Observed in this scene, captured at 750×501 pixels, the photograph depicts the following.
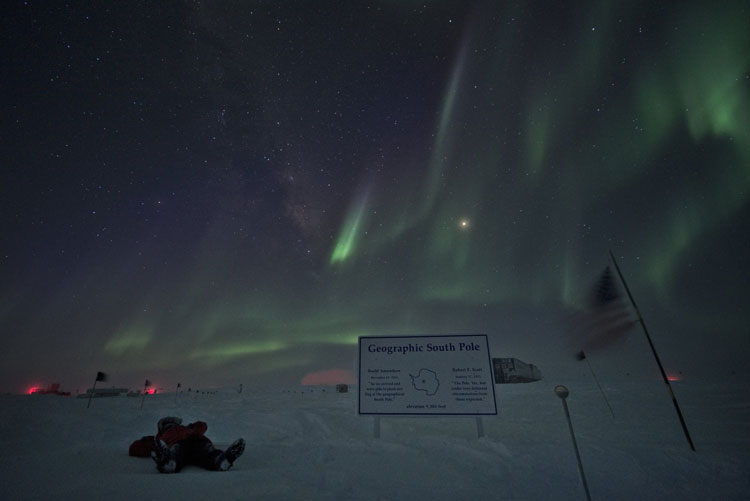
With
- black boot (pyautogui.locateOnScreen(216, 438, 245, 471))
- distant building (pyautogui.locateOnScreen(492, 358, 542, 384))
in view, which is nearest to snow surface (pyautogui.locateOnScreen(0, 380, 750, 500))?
black boot (pyautogui.locateOnScreen(216, 438, 245, 471))

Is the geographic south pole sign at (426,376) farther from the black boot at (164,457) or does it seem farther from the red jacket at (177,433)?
the black boot at (164,457)

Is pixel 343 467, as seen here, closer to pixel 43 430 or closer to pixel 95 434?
pixel 95 434

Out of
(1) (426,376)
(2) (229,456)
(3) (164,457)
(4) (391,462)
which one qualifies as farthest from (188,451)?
(1) (426,376)

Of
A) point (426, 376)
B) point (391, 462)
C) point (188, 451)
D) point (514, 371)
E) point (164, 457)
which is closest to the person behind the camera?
point (164, 457)

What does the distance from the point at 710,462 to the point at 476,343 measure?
20.6ft

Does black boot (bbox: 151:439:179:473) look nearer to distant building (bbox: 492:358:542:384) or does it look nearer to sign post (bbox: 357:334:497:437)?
sign post (bbox: 357:334:497:437)

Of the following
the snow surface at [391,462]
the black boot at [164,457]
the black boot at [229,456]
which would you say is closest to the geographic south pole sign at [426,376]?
the snow surface at [391,462]

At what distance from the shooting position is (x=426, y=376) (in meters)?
10.9

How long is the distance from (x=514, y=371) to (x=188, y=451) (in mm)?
74554

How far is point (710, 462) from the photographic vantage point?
794 cm

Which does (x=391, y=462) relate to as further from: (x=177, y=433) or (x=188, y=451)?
(x=177, y=433)

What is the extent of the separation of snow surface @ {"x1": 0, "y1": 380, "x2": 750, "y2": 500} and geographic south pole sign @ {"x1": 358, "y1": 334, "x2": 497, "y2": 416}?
1.00 m

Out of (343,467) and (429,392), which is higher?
(429,392)

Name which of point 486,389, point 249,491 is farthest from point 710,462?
point 249,491
